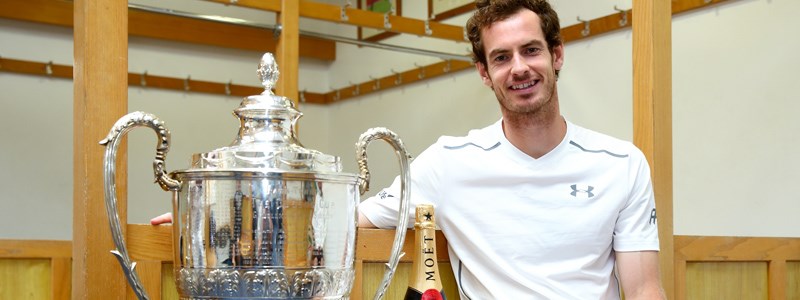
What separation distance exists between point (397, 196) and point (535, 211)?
0.26 meters

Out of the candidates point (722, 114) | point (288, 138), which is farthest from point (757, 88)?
point (288, 138)

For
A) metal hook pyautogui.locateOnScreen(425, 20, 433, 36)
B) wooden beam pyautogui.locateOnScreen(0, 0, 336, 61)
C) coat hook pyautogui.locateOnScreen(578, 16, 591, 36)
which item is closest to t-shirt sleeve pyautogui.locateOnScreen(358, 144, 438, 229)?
coat hook pyautogui.locateOnScreen(578, 16, 591, 36)

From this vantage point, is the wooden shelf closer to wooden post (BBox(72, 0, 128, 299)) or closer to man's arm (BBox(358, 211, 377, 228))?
man's arm (BBox(358, 211, 377, 228))

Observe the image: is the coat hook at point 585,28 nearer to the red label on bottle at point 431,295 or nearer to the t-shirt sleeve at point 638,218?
the t-shirt sleeve at point 638,218

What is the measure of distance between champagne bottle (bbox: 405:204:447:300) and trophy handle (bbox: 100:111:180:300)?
396mm

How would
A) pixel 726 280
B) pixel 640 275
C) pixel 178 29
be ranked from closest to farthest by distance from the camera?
pixel 640 275 → pixel 726 280 → pixel 178 29

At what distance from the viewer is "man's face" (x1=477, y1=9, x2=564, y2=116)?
1.74m

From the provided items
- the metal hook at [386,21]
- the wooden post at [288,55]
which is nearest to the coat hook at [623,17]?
the metal hook at [386,21]

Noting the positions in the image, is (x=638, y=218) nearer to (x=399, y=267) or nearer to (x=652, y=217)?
(x=652, y=217)

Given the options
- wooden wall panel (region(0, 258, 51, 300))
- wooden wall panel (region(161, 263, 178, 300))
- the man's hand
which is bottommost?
wooden wall panel (region(0, 258, 51, 300))

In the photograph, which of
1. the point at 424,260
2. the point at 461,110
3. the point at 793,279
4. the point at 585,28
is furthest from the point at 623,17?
the point at 424,260

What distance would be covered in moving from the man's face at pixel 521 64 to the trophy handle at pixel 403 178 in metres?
0.52

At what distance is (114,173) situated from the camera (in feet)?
3.64

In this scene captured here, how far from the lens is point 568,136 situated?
1.81 metres
